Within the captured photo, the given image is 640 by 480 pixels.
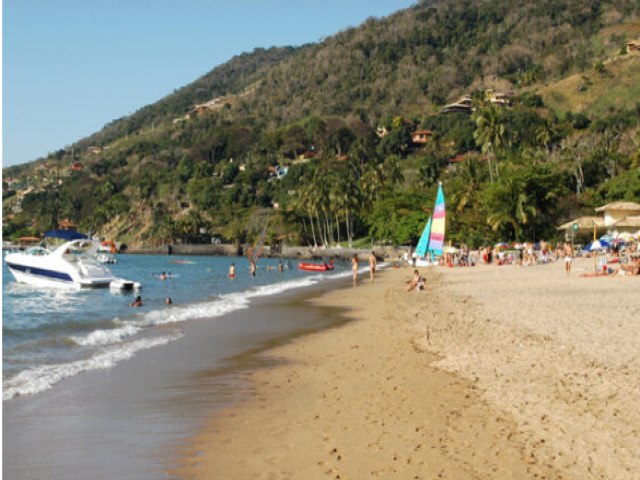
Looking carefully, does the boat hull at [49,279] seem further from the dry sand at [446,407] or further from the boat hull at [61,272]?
the dry sand at [446,407]

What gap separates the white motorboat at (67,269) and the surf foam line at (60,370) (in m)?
18.5

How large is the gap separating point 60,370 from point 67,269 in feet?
79.5

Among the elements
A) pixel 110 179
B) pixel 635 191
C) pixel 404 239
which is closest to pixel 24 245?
pixel 110 179

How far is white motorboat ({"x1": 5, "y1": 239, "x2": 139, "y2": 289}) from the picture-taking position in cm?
3509

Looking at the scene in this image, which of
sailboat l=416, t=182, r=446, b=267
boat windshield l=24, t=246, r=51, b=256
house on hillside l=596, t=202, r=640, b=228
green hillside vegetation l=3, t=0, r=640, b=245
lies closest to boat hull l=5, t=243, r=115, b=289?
boat windshield l=24, t=246, r=51, b=256

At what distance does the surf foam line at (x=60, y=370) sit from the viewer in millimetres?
10641

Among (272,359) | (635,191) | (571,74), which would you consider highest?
(571,74)

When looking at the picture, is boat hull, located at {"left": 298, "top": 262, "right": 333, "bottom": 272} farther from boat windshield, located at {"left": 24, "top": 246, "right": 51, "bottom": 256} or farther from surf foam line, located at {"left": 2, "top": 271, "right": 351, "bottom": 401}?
surf foam line, located at {"left": 2, "top": 271, "right": 351, "bottom": 401}

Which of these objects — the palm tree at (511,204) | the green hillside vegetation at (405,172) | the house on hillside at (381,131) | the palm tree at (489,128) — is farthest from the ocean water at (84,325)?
the house on hillside at (381,131)

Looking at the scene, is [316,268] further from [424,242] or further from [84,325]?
[84,325]

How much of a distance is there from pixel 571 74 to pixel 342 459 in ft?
603

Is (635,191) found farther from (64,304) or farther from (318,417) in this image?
(318,417)

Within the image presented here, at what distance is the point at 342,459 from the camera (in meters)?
6.98

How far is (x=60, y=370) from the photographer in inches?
488
